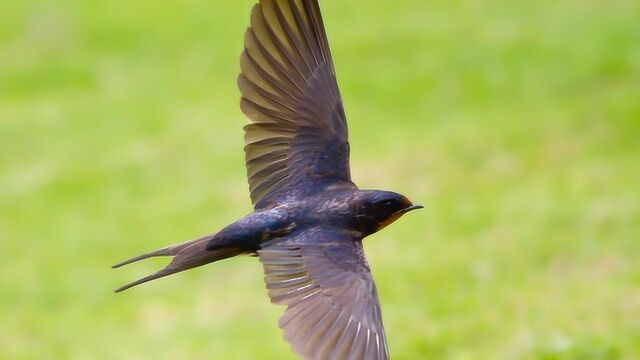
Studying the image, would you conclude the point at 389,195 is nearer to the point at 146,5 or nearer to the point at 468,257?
the point at 468,257

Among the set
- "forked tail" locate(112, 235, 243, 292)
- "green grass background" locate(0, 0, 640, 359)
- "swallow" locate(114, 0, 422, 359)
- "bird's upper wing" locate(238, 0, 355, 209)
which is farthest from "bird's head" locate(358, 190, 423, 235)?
"green grass background" locate(0, 0, 640, 359)

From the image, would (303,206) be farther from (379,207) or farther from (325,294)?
(325,294)

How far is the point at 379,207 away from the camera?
530 cm

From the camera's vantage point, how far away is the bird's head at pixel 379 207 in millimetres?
5301

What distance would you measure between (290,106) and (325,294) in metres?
1.10

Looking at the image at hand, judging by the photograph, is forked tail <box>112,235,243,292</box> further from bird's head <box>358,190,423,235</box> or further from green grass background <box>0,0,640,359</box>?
green grass background <box>0,0,640,359</box>

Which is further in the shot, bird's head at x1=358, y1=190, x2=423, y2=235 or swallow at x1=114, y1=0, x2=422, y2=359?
bird's head at x1=358, y1=190, x2=423, y2=235

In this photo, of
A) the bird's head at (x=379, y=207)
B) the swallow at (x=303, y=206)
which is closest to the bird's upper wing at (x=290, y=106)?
the swallow at (x=303, y=206)

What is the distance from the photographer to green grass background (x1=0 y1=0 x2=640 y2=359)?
30.3 feet

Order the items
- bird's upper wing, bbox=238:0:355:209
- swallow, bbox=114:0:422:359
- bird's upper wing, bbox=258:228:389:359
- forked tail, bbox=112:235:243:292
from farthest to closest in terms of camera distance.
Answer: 1. bird's upper wing, bbox=238:0:355:209
2. forked tail, bbox=112:235:243:292
3. swallow, bbox=114:0:422:359
4. bird's upper wing, bbox=258:228:389:359

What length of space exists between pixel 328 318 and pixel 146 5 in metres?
17.0

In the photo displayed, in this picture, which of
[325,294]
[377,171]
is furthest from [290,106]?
[377,171]

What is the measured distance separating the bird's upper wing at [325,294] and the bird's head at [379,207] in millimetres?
97

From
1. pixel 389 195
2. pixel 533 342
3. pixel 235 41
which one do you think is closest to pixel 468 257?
pixel 533 342
